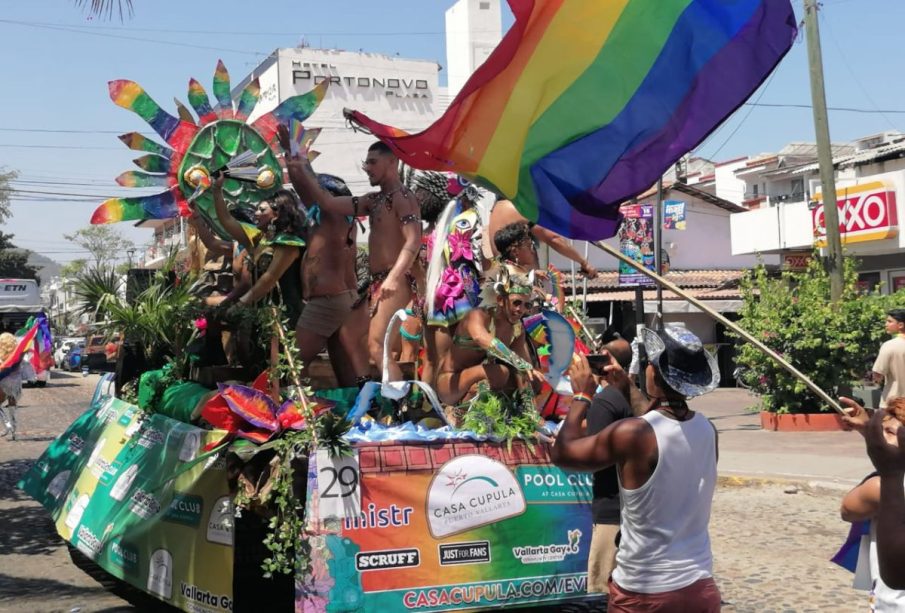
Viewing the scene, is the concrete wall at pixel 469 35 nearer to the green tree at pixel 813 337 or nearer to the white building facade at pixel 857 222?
the white building facade at pixel 857 222

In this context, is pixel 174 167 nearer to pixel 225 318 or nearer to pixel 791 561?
pixel 225 318

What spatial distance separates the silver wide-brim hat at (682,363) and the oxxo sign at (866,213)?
17283mm

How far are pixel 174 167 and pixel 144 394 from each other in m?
1.61

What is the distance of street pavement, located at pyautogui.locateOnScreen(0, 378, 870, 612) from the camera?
659cm

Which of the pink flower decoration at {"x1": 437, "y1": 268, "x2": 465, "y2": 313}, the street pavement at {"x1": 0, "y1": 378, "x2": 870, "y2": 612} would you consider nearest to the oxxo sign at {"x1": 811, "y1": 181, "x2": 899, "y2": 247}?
the street pavement at {"x1": 0, "y1": 378, "x2": 870, "y2": 612}

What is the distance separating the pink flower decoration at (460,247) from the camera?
5936mm

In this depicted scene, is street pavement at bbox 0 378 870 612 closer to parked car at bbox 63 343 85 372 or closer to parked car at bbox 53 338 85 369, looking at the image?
parked car at bbox 63 343 85 372

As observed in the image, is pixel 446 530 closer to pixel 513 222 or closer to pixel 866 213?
pixel 513 222

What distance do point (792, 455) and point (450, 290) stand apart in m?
8.39

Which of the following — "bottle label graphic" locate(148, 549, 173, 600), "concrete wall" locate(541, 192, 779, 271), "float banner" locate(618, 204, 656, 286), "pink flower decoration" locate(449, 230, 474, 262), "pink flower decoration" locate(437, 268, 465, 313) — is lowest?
"bottle label graphic" locate(148, 549, 173, 600)

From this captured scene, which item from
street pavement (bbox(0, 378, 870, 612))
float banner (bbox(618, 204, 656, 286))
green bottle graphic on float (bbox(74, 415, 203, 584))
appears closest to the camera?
green bottle graphic on float (bbox(74, 415, 203, 584))

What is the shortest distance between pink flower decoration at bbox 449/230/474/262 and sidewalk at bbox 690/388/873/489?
20.2ft

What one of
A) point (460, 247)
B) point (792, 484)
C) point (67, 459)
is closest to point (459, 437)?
point (460, 247)

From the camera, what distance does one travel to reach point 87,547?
618 cm
